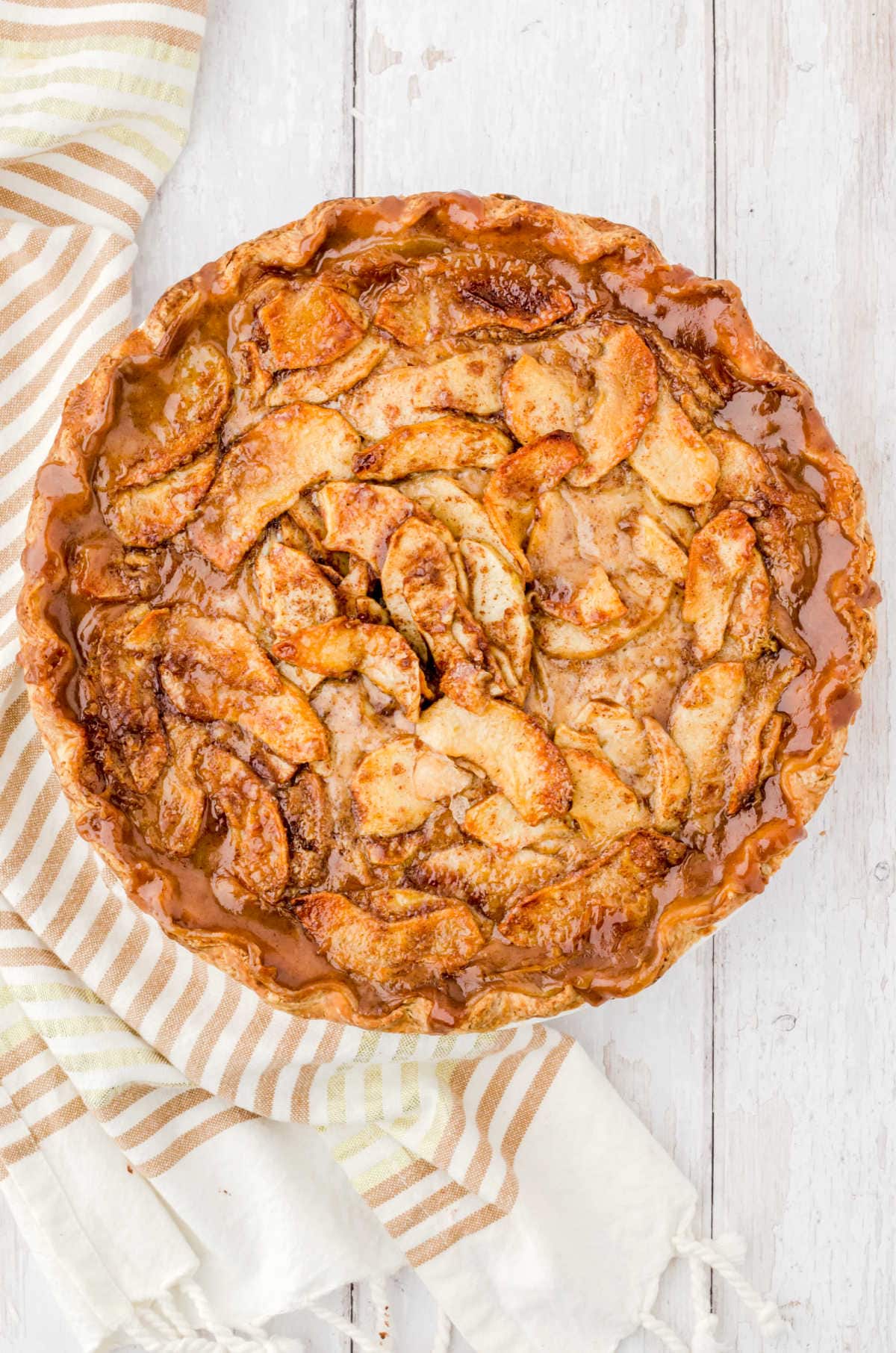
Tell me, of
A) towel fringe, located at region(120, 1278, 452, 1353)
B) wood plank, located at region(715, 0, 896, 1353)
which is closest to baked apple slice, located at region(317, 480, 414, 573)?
wood plank, located at region(715, 0, 896, 1353)

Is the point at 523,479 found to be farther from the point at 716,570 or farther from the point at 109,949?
the point at 109,949

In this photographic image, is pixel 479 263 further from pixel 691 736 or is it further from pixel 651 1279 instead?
pixel 651 1279

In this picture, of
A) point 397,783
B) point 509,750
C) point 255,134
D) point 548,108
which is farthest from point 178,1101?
point 548,108

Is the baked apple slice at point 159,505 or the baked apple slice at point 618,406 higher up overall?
the baked apple slice at point 618,406

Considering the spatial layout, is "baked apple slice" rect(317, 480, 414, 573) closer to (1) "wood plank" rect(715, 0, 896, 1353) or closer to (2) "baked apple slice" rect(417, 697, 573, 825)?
(2) "baked apple slice" rect(417, 697, 573, 825)

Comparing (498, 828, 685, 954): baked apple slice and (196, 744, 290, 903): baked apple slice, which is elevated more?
(196, 744, 290, 903): baked apple slice

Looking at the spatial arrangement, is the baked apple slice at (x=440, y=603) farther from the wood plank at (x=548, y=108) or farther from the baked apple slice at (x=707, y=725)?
the wood plank at (x=548, y=108)

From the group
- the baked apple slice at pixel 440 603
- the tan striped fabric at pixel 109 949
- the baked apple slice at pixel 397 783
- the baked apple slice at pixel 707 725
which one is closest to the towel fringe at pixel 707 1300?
the tan striped fabric at pixel 109 949

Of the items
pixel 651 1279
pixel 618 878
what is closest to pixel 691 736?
pixel 618 878
